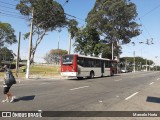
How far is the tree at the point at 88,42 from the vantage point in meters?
66.5

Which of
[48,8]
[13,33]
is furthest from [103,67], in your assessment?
[13,33]

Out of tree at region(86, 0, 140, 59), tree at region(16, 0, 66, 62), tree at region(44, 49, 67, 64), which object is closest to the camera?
tree at region(16, 0, 66, 62)

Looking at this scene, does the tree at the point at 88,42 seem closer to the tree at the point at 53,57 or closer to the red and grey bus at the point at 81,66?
the red and grey bus at the point at 81,66

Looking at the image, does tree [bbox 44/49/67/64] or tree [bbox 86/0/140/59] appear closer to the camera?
tree [bbox 86/0/140/59]

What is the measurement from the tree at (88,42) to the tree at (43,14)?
690 inches

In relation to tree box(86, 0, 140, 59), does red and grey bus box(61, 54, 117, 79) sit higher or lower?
lower

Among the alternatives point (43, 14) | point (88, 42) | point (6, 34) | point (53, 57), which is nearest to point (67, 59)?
point (43, 14)

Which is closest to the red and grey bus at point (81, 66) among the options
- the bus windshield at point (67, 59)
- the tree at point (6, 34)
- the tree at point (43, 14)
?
the bus windshield at point (67, 59)

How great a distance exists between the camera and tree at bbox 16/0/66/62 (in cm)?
4503

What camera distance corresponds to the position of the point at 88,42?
67.7 metres

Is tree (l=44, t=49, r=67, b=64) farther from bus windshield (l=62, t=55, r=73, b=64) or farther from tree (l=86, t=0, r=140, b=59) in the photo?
bus windshield (l=62, t=55, r=73, b=64)

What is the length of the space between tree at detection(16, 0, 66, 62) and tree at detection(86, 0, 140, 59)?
20.0 m

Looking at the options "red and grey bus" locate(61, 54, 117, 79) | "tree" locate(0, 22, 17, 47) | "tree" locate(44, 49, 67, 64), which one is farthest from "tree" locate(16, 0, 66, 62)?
"tree" locate(44, 49, 67, 64)

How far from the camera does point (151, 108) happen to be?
11.9 metres
